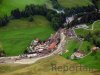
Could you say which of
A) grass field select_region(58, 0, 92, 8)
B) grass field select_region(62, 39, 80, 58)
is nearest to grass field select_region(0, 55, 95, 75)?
grass field select_region(62, 39, 80, 58)

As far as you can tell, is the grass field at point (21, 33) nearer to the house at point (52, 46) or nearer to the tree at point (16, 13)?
the tree at point (16, 13)

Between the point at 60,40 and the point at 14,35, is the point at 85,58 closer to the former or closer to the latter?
the point at 60,40

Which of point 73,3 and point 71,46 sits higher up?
point 73,3

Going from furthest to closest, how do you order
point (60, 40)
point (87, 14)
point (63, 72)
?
point (87, 14), point (60, 40), point (63, 72)

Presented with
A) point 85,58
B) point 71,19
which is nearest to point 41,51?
point 85,58

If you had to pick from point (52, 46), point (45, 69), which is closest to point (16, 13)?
point (52, 46)

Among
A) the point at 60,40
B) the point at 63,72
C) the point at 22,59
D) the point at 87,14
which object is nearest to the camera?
the point at 63,72

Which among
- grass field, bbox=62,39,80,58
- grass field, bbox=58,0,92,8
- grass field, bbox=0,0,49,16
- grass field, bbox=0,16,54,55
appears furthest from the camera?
grass field, bbox=58,0,92,8

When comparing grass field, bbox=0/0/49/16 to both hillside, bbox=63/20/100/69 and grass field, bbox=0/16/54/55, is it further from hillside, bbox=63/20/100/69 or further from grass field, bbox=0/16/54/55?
hillside, bbox=63/20/100/69

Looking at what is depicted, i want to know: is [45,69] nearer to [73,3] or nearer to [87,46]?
[87,46]
